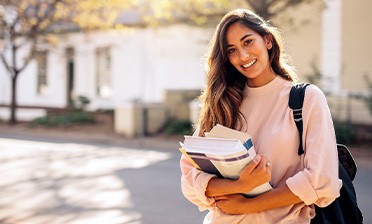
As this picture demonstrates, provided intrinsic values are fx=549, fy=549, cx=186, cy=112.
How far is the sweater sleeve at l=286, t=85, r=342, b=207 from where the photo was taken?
2131 mm

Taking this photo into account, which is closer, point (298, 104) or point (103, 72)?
point (298, 104)

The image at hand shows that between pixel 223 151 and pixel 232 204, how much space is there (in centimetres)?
30

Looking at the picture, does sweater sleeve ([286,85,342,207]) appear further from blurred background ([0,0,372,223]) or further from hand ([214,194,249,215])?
blurred background ([0,0,372,223])

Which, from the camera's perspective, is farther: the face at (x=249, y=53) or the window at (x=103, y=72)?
the window at (x=103, y=72)

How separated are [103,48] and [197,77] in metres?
5.97

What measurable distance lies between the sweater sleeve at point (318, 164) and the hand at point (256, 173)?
128 mm

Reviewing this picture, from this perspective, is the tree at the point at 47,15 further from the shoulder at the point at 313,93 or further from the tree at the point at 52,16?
the shoulder at the point at 313,93

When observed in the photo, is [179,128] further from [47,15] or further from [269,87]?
[269,87]

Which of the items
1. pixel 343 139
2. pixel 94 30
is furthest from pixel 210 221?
pixel 94 30

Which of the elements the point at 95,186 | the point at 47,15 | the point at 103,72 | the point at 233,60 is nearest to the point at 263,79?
the point at 233,60

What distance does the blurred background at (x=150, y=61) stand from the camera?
54.5 ft

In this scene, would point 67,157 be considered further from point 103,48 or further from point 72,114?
point 103,48

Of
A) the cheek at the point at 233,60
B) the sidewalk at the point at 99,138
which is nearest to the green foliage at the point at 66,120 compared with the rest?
the sidewalk at the point at 99,138

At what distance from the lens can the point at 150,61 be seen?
23766mm
